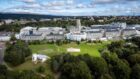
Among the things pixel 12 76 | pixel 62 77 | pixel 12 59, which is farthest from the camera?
pixel 12 59

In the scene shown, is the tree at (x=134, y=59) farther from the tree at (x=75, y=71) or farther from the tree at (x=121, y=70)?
the tree at (x=75, y=71)

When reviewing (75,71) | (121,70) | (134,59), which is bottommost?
(134,59)

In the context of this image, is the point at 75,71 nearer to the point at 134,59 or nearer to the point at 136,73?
the point at 136,73

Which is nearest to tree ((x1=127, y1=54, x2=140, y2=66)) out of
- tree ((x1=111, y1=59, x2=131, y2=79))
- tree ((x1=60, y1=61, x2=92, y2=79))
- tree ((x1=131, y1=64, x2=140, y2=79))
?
tree ((x1=111, y1=59, x2=131, y2=79))

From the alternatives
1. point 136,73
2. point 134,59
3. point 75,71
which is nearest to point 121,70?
point 136,73

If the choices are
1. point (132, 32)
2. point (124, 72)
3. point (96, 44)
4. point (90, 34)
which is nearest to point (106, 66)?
point (124, 72)

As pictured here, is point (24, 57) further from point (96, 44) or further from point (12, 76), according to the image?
point (96, 44)

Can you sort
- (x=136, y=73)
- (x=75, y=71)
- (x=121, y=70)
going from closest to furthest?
1. (x=75, y=71)
2. (x=136, y=73)
3. (x=121, y=70)

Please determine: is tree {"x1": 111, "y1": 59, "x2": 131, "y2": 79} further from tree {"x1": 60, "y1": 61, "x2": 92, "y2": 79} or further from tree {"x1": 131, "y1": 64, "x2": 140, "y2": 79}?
tree {"x1": 60, "y1": 61, "x2": 92, "y2": 79}
